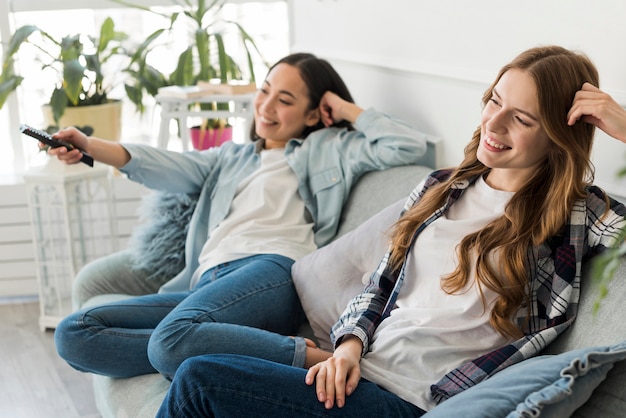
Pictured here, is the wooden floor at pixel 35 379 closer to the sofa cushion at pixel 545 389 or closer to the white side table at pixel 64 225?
the white side table at pixel 64 225

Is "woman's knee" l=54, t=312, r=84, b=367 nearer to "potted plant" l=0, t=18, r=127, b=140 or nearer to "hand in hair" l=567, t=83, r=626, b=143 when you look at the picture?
"hand in hair" l=567, t=83, r=626, b=143

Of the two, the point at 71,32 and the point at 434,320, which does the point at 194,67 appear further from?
the point at 434,320

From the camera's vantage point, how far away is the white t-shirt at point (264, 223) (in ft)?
7.29

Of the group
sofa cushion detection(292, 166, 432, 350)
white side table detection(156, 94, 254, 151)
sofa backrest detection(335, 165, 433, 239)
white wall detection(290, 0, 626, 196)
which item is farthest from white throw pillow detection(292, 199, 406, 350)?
white side table detection(156, 94, 254, 151)

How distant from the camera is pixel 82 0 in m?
3.67

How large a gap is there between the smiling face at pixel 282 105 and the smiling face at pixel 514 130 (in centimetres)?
89

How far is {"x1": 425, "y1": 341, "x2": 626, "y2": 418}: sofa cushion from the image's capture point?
47.1 inches

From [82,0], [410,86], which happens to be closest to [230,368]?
[410,86]

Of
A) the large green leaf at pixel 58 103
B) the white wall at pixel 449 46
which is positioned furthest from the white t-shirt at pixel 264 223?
the large green leaf at pixel 58 103

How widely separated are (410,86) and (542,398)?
1448 mm

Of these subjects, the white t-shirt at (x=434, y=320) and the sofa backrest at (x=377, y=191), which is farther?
the sofa backrest at (x=377, y=191)

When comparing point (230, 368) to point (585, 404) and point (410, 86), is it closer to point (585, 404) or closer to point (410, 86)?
point (585, 404)

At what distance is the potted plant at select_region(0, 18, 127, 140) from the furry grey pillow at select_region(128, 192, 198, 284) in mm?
952

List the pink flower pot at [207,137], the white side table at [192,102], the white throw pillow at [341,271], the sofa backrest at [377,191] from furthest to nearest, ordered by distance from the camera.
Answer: the pink flower pot at [207,137]
the white side table at [192,102]
the sofa backrest at [377,191]
the white throw pillow at [341,271]
